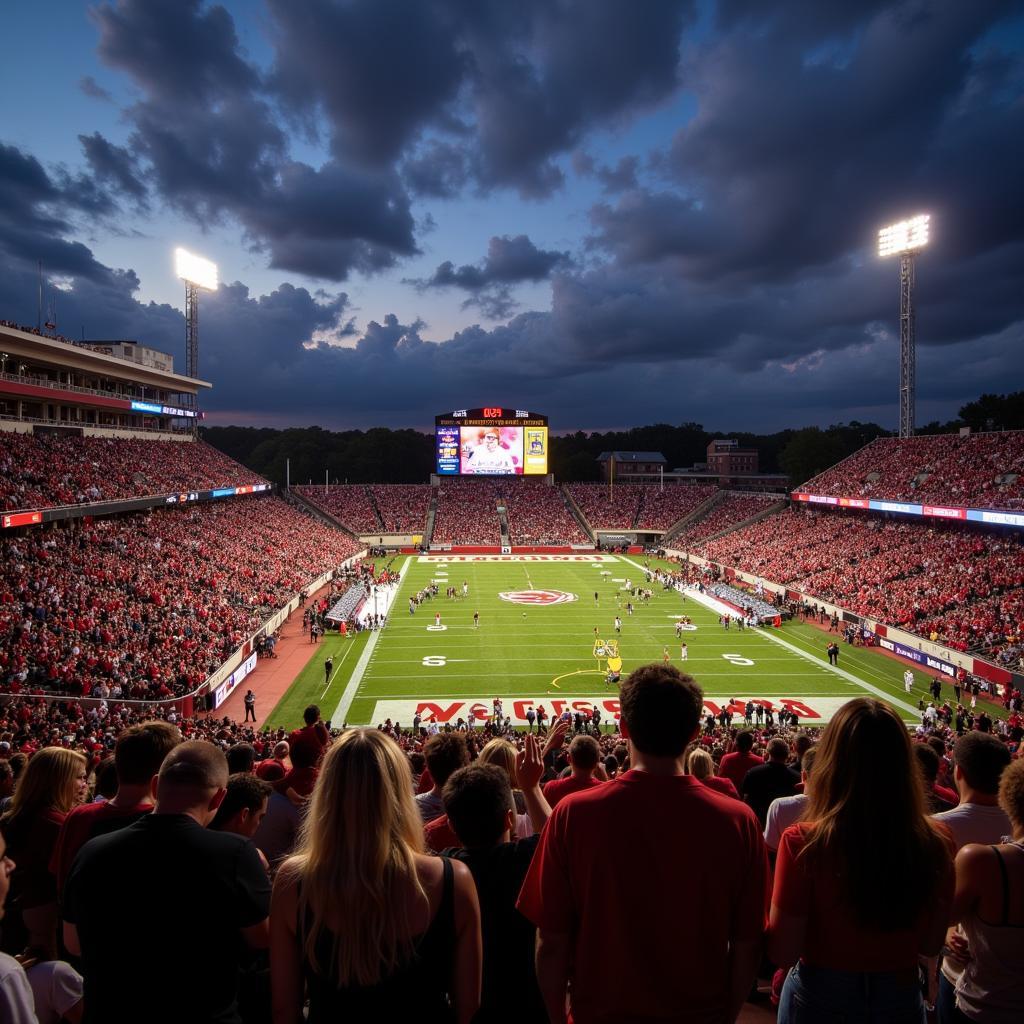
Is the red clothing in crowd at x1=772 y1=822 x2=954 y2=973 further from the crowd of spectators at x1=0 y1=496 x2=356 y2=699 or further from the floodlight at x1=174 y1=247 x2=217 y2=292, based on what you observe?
the floodlight at x1=174 y1=247 x2=217 y2=292

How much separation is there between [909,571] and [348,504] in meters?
52.9

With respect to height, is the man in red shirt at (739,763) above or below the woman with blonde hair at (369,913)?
below

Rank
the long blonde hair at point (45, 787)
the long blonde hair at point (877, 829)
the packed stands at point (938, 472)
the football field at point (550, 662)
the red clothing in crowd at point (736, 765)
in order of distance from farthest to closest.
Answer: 1. the packed stands at point (938, 472)
2. the football field at point (550, 662)
3. the red clothing in crowd at point (736, 765)
4. the long blonde hair at point (45, 787)
5. the long blonde hair at point (877, 829)

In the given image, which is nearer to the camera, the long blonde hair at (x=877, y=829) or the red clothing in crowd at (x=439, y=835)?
the long blonde hair at (x=877, y=829)

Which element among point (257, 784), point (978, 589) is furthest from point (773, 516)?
point (257, 784)

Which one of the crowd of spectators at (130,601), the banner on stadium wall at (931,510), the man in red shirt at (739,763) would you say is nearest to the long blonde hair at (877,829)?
the man in red shirt at (739,763)

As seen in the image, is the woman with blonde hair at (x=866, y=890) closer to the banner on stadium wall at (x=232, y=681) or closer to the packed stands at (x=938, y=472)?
the banner on stadium wall at (x=232, y=681)

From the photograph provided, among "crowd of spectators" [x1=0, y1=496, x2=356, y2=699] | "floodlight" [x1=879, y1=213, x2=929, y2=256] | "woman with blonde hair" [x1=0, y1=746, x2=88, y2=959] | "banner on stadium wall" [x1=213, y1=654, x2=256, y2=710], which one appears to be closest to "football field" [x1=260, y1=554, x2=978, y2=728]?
"banner on stadium wall" [x1=213, y1=654, x2=256, y2=710]

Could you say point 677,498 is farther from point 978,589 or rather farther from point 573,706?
point 573,706

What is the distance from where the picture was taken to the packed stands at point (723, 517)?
6281 cm

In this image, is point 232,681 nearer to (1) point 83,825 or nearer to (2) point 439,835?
(1) point 83,825

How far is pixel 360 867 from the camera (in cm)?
225

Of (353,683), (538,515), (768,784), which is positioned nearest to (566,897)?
(768,784)

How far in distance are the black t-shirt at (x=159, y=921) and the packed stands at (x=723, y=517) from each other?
6164cm
